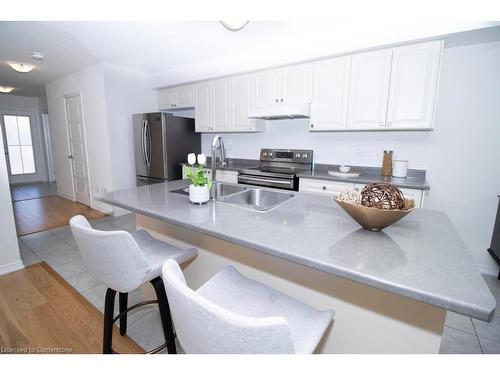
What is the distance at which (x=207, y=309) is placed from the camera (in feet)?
1.83

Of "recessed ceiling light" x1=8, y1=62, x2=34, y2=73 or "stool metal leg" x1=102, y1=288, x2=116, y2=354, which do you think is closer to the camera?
"stool metal leg" x1=102, y1=288, x2=116, y2=354

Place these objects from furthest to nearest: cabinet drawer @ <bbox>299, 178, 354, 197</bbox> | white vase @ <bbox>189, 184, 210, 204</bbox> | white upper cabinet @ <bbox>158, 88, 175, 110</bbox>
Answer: white upper cabinet @ <bbox>158, 88, 175, 110</bbox>
cabinet drawer @ <bbox>299, 178, 354, 197</bbox>
white vase @ <bbox>189, 184, 210, 204</bbox>

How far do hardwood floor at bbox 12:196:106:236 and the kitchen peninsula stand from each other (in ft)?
10.6

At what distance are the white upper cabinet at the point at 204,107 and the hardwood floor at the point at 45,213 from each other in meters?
2.30

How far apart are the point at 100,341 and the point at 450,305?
1.89m

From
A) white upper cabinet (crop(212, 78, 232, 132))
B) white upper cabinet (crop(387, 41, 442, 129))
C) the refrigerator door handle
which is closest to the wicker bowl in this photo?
white upper cabinet (crop(387, 41, 442, 129))

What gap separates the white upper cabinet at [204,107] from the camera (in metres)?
3.82

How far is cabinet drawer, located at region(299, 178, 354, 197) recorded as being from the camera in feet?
8.50

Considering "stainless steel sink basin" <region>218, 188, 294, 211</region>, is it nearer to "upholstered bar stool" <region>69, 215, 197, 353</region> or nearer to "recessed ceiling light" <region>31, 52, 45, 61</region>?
"upholstered bar stool" <region>69, 215, 197, 353</region>

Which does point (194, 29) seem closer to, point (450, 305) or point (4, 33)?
point (4, 33)

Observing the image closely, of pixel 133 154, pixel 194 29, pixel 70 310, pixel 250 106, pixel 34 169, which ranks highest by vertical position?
pixel 194 29

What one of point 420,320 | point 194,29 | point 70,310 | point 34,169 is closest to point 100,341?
point 70,310

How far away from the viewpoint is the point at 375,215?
92 cm

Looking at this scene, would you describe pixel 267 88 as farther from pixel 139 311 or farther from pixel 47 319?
pixel 47 319
